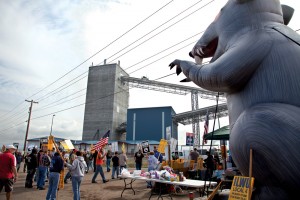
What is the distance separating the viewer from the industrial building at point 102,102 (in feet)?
124

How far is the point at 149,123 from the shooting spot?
3669cm

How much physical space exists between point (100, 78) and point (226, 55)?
38291mm

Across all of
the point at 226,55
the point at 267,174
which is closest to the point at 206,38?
the point at 226,55

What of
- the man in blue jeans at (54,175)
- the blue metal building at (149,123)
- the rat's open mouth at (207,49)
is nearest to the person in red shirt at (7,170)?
the man in blue jeans at (54,175)

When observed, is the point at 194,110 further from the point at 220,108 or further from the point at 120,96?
the point at 120,96

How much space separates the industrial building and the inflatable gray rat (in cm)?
3540

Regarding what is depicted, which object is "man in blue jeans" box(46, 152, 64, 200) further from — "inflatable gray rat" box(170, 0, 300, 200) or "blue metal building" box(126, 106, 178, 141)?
"blue metal building" box(126, 106, 178, 141)

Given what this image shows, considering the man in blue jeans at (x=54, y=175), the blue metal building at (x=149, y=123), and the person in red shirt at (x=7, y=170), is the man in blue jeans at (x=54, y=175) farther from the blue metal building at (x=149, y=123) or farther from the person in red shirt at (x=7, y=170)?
the blue metal building at (x=149, y=123)

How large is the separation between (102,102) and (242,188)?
37.7 m

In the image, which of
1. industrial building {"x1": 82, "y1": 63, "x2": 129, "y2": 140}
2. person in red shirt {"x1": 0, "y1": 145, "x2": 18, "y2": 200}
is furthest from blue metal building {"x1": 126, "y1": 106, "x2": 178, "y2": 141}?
person in red shirt {"x1": 0, "y1": 145, "x2": 18, "y2": 200}

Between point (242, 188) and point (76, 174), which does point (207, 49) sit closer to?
point (242, 188)

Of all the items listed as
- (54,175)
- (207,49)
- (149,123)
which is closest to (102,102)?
(149,123)

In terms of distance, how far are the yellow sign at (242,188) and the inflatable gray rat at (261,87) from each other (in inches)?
2.8

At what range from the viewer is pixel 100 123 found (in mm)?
38000
